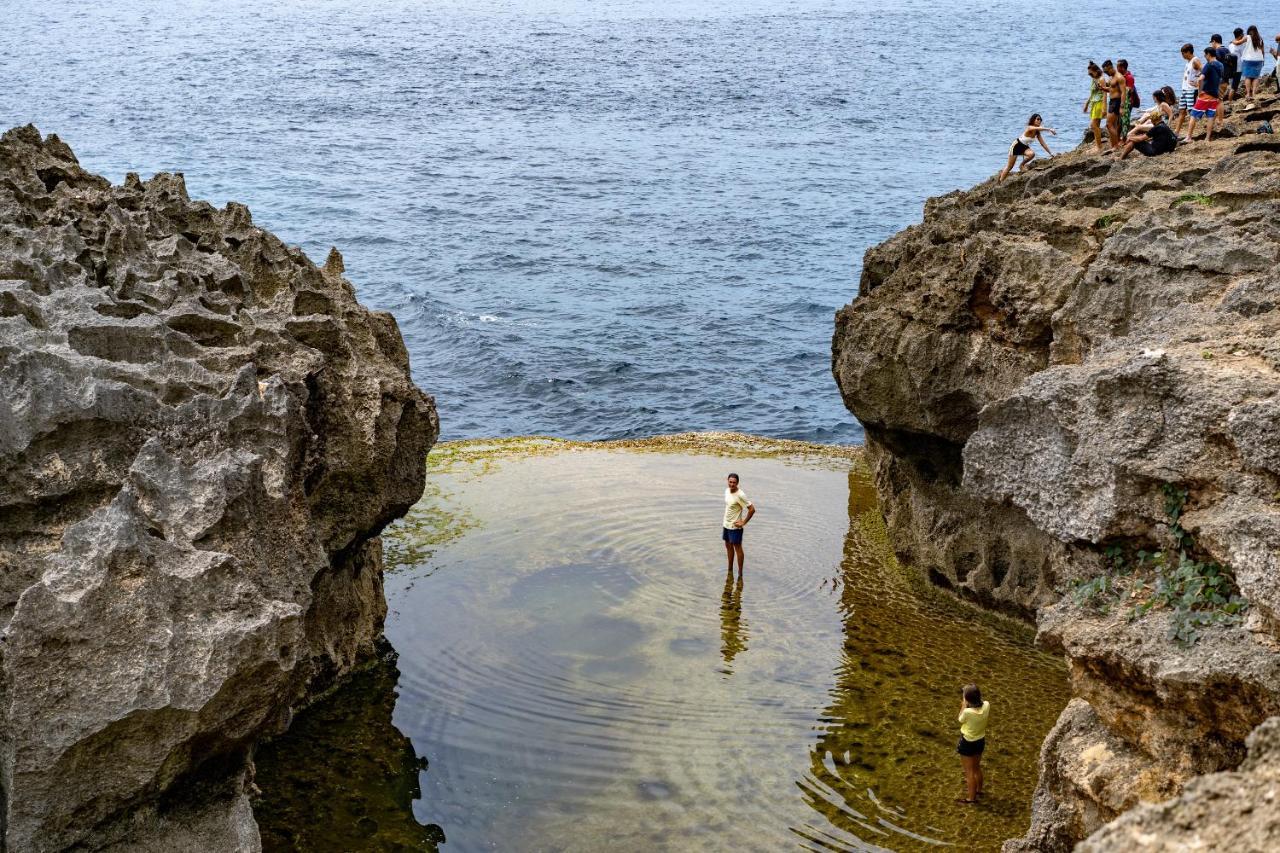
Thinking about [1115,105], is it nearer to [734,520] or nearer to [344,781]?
[734,520]

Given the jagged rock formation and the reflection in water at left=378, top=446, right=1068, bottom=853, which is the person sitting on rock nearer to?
the reflection in water at left=378, top=446, right=1068, bottom=853

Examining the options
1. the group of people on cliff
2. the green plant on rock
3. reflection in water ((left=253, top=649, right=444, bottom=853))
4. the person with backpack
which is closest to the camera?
reflection in water ((left=253, top=649, right=444, bottom=853))

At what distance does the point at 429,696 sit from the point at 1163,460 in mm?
11174

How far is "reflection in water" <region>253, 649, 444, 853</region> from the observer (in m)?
15.5

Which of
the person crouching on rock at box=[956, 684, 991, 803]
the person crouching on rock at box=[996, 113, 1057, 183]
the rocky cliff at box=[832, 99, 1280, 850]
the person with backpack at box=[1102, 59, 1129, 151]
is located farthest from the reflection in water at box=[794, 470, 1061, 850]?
the person crouching on rock at box=[996, 113, 1057, 183]

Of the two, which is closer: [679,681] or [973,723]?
[973,723]

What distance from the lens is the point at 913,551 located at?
23.9 m

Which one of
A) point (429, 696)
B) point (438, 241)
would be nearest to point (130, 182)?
point (429, 696)

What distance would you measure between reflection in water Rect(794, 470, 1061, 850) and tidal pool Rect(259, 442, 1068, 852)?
4 cm

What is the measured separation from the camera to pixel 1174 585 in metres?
11.2

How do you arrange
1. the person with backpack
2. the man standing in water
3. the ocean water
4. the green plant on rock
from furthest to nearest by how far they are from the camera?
the ocean water, the person with backpack, the man standing in water, the green plant on rock

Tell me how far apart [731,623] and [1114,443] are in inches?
412

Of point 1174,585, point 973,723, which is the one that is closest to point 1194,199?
point 973,723

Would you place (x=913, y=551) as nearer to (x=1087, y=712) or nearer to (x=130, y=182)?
(x=1087, y=712)
